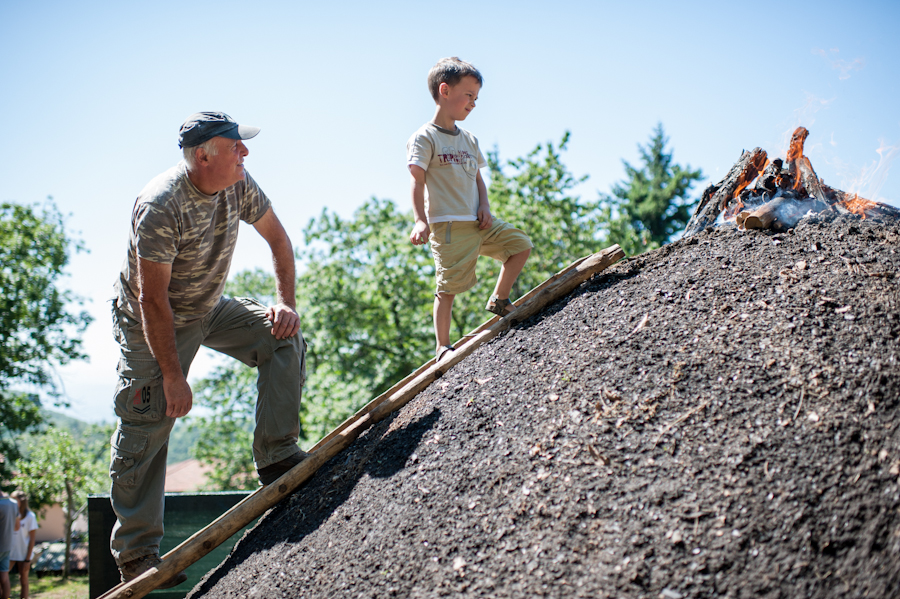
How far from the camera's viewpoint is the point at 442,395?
339 cm

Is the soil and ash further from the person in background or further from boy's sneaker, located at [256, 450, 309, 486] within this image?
the person in background

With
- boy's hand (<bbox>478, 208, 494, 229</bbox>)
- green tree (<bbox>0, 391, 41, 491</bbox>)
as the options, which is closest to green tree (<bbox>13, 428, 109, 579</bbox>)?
green tree (<bbox>0, 391, 41, 491</bbox>)

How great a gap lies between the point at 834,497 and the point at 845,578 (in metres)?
0.29

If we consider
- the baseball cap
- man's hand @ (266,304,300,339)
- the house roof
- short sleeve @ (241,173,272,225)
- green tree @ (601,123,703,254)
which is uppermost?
green tree @ (601,123,703,254)

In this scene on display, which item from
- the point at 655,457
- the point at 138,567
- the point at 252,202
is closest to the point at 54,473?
the point at 138,567

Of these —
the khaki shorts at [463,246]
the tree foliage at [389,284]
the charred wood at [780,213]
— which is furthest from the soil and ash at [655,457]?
the tree foliage at [389,284]

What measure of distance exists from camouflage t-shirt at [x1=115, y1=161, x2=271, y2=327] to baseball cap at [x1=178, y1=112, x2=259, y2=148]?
0.17 m

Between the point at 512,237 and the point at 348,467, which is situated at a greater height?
the point at 512,237

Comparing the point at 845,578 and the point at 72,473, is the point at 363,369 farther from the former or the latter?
the point at 845,578

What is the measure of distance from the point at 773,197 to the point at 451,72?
7.52 feet

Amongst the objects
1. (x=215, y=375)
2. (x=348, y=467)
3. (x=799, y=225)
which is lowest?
(x=348, y=467)

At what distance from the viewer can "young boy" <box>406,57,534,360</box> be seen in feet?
13.0

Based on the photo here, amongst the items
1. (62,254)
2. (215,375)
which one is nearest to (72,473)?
(215,375)

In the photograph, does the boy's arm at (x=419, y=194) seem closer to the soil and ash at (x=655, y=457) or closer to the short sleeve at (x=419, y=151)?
the short sleeve at (x=419, y=151)
